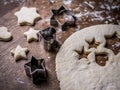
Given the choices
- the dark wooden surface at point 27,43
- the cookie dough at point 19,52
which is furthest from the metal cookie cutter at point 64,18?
the cookie dough at point 19,52

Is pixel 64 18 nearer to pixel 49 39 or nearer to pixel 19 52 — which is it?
pixel 49 39

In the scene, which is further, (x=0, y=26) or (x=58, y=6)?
(x=58, y=6)

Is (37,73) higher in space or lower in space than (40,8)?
lower

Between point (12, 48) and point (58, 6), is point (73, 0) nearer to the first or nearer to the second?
point (58, 6)

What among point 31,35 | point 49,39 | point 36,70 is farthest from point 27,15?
point 36,70

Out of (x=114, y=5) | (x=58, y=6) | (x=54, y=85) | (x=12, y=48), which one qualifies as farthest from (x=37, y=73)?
(x=114, y=5)

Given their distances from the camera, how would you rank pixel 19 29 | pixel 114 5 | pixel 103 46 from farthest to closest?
pixel 114 5 < pixel 19 29 < pixel 103 46
